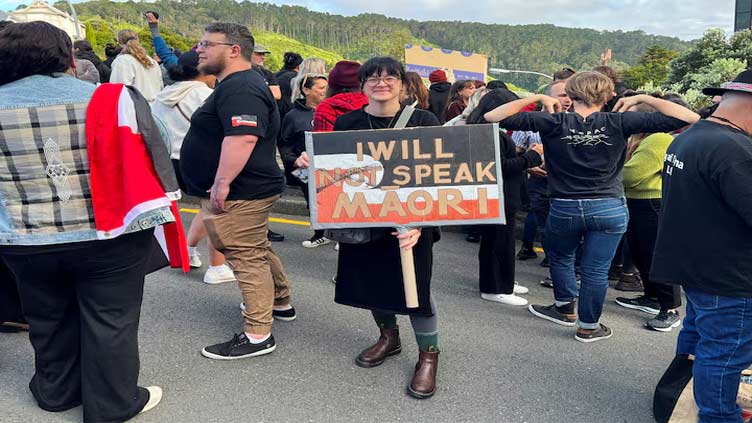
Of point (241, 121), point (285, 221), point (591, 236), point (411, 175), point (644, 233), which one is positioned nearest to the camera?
point (411, 175)

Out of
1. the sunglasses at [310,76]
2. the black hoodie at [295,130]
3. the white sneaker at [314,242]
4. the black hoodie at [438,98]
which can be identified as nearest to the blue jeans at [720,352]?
the black hoodie at [295,130]

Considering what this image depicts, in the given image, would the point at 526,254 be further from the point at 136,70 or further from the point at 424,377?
the point at 136,70

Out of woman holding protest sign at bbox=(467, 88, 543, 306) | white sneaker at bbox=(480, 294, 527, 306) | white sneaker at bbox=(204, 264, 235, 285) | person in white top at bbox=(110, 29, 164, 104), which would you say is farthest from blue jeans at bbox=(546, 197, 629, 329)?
person in white top at bbox=(110, 29, 164, 104)

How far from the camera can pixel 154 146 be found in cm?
256

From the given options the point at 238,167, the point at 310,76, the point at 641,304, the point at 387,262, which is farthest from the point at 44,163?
the point at 641,304

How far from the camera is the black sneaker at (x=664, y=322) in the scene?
13.0 feet

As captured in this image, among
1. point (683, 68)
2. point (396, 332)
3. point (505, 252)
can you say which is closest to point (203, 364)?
point (396, 332)

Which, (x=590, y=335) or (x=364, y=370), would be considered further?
(x=590, y=335)

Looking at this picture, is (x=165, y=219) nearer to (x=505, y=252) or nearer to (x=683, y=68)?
(x=505, y=252)

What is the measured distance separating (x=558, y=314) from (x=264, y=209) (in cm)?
228

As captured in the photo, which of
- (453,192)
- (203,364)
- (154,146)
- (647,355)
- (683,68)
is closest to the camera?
(154,146)

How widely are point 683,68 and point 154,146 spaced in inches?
425

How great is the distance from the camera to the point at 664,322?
3.99 m

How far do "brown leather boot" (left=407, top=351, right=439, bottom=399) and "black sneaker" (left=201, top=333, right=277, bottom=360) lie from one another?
0.97m
